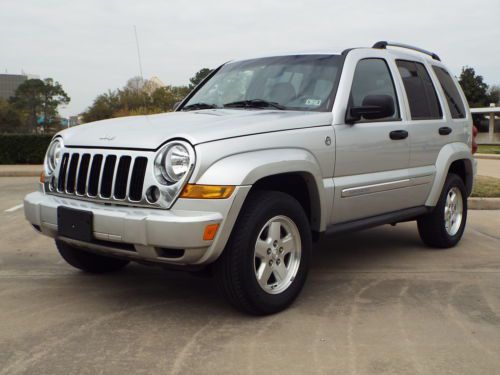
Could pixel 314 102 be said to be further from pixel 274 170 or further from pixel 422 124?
pixel 422 124

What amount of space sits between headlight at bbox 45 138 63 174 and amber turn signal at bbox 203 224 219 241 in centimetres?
A: 134

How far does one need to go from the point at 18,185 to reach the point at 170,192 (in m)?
9.75

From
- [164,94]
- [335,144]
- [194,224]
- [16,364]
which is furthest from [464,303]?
[164,94]

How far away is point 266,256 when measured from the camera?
12.9ft

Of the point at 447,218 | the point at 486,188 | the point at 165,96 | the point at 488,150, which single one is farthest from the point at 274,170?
the point at 165,96

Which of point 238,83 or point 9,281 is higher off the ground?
point 238,83

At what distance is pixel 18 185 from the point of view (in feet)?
40.5

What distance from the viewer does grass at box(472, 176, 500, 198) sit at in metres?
9.46

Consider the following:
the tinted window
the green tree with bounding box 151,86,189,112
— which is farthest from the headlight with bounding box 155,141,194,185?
the green tree with bounding box 151,86,189,112

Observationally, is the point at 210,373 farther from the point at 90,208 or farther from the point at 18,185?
the point at 18,185

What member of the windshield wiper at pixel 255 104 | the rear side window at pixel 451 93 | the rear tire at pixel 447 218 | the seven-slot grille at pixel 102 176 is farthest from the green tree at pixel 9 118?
the seven-slot grille at pixel 102 176

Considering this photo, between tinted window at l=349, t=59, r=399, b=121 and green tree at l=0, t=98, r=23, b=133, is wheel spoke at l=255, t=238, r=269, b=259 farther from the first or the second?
green tree at l=0, t=98, r=23, b=133

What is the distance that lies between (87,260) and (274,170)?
6.40 ft

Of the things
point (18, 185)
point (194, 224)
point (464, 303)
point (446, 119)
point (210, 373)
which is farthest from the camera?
point (18, 185)
